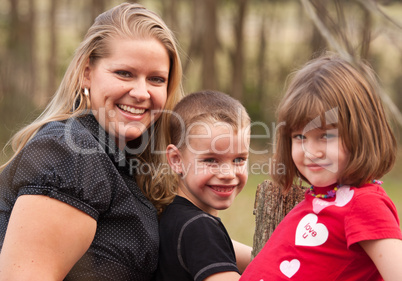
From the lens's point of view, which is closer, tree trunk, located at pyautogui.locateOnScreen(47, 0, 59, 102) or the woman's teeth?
the woman's teeth

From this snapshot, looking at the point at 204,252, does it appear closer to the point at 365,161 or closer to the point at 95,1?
the point at 365,161

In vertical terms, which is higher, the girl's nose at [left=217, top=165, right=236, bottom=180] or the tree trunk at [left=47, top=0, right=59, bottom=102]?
the girl's nose at [left=217, top=165, right=236, bottom=180]

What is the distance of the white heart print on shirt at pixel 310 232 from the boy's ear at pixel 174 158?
2.17ft

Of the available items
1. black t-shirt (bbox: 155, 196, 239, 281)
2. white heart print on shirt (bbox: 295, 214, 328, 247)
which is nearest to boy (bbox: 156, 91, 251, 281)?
black t-shirt (bbox: 155, 196, 239, 281)

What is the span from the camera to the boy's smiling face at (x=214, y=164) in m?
2.26

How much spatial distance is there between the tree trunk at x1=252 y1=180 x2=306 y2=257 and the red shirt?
0.51 metres

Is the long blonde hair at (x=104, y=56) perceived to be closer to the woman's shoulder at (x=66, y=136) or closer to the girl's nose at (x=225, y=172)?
the woman's shoulder at (x=66, y=136)

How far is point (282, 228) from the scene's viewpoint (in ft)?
6.48

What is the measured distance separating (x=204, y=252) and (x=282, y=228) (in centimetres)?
30

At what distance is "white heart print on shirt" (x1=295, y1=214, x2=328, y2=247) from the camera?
5.88 ft

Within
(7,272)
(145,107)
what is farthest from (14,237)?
(145,107)

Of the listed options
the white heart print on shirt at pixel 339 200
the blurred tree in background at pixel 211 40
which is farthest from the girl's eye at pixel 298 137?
the blurred tree in background at pixel 211 40

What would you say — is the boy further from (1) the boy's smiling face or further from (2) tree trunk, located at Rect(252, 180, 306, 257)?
(2) tree trunk, located at Rect(252, 180, 306, 257)

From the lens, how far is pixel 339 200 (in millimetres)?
1784
